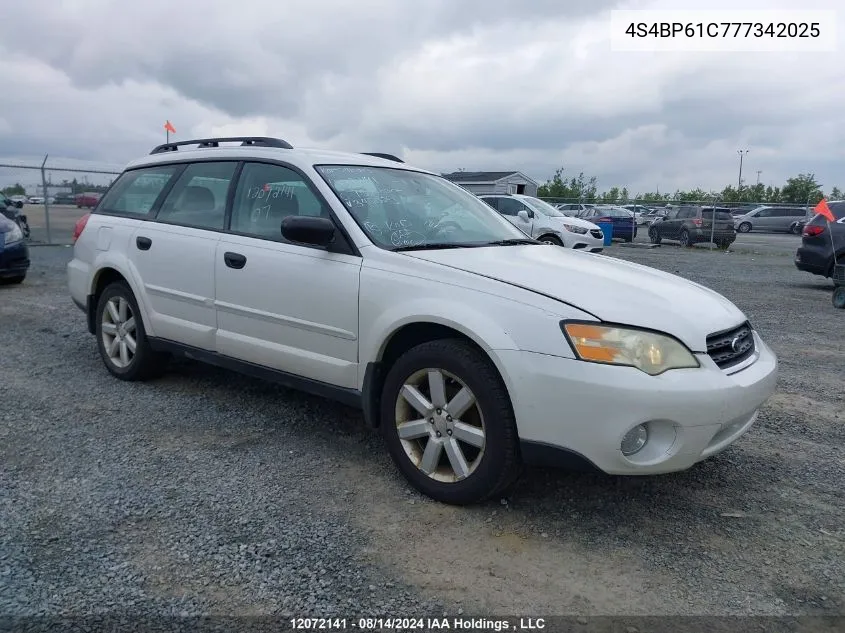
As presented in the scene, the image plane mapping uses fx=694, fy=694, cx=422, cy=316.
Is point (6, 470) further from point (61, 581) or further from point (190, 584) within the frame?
point (190, 584)

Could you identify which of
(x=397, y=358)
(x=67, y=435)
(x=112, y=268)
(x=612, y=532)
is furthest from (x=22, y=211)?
(x=612, y=532)

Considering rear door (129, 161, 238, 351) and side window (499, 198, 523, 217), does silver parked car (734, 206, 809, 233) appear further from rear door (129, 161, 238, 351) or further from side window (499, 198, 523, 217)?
rear door (129, 161, 238, 351)

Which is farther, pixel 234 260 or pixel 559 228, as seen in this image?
pixel 559 228

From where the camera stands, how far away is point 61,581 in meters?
2.57

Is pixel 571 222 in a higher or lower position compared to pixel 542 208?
lower

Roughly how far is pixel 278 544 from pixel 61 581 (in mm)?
800

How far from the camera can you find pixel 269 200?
4145mm

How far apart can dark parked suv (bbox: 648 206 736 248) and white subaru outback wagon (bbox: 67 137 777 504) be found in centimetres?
2126

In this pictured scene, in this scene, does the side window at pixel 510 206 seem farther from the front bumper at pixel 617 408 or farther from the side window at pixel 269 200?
the front bumper at pixel 617 408

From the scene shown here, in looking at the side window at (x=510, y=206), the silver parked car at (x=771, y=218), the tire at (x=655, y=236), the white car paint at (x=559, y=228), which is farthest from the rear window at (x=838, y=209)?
the silver parked car at (x=771, y=218)

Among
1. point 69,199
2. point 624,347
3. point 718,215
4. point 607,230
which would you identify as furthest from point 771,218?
point 624,347

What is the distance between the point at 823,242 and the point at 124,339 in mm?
10375

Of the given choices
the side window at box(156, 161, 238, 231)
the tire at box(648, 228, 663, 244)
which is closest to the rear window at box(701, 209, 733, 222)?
the tire at box(648, 228, 663, 244)

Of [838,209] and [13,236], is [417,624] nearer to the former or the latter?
[13,236]
